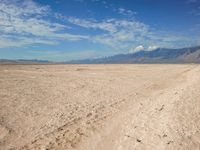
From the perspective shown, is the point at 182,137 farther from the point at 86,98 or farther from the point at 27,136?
the point at 86,98

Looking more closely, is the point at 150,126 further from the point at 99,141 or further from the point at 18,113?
the point at 18,113

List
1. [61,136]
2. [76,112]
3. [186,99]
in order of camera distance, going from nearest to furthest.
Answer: [61,136]
[186,99]
[76,112]

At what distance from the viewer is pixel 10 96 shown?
21.8 meters

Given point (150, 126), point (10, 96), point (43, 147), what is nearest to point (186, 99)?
point (150, 126)

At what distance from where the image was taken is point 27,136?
12.2 metres

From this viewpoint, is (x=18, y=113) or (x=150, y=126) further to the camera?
(x=18, y=113)

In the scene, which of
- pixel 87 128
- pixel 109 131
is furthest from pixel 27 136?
pixel 109 131

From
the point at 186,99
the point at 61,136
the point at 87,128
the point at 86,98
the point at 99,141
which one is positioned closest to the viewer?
the point at 99,141

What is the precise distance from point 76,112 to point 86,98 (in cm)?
493

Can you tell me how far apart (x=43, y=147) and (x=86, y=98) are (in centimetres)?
1085

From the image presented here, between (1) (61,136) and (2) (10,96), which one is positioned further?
(2) (10,96)

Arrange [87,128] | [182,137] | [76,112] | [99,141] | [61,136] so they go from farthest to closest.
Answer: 1. [76,112]
2. [87,128]
3. [61,136]
4. [99,141]
5. [182,137]

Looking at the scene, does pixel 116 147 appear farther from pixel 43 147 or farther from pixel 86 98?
pixel 86 98

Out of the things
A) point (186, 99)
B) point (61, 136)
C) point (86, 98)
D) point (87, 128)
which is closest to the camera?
point (61, 136)
